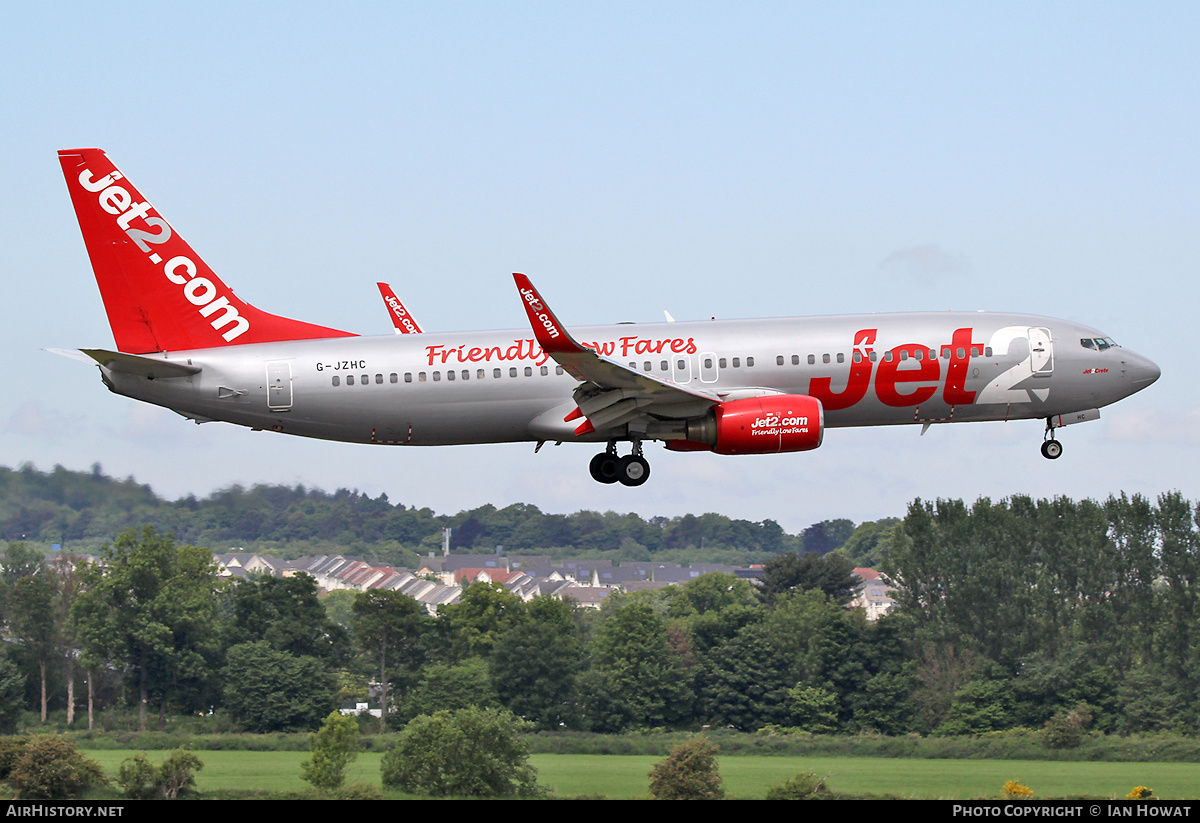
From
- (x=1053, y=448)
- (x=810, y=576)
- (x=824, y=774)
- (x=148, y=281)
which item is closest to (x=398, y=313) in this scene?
(x=148, y=281)

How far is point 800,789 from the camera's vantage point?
193 feet

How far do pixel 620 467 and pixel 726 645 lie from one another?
4826 cm

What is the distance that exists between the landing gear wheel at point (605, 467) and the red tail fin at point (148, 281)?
8113 mm

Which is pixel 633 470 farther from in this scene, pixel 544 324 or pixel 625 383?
pixel 544 324

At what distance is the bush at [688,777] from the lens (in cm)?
5925

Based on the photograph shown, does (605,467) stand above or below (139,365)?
below

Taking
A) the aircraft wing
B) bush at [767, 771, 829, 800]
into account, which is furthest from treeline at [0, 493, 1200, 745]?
the aircraft wing

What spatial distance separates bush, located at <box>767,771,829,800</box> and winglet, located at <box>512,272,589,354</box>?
29939 mm

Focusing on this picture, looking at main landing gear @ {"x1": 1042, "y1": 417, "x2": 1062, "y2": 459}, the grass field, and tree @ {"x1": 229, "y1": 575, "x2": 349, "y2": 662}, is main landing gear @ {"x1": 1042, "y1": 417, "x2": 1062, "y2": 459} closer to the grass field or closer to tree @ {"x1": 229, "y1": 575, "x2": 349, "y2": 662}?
the grass field

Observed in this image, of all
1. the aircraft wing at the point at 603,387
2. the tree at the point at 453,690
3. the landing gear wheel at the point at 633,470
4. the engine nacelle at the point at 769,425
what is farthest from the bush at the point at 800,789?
the aircraft wing at the point at 603,387

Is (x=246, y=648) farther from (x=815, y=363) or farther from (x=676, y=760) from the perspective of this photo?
(x=815, y=363)

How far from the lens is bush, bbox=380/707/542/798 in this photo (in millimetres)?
60375

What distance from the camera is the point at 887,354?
37344 millimetres

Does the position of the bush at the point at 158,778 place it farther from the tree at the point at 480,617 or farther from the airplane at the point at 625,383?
the airplane at the point at 625,383
